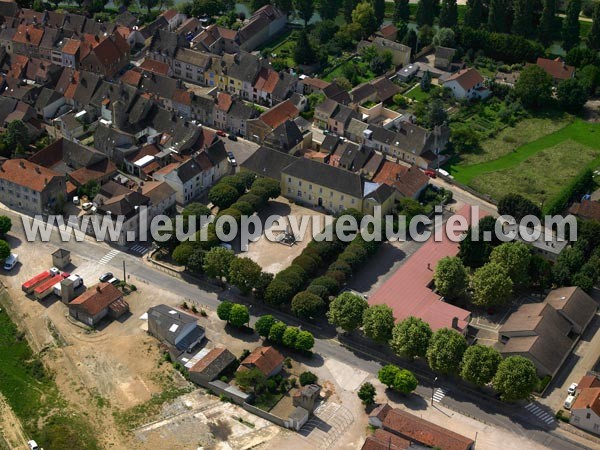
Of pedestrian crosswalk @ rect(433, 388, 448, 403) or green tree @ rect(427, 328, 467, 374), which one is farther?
pedestrian crosswalk @ rect(433, 388, 448, 403)

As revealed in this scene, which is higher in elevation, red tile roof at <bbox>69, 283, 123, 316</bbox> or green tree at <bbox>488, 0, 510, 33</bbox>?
green tree at <bbox>488, 0, 510, 33</bbox>

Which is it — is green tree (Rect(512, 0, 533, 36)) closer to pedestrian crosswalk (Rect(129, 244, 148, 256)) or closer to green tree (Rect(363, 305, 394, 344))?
green tree (Rect(363, 305, 394, 344))

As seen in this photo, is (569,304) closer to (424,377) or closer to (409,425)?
(424,377)

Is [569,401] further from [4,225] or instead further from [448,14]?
[448,14]

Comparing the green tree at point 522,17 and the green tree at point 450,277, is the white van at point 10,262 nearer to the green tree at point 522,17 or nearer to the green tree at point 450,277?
the green tree at point 450,277

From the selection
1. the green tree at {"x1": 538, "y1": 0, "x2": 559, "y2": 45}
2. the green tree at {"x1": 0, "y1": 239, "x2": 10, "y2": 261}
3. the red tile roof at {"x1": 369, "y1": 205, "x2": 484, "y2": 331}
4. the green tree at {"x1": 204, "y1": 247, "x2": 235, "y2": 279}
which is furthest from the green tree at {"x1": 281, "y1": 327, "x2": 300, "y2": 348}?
the green tree at {"x1": 538, "y1": 0, "x2": 559, "y2": 45}

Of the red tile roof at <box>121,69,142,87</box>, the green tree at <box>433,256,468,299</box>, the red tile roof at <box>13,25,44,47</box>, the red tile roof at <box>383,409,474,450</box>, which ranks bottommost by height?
the red tile roof at <box>383,409,474,450</box>

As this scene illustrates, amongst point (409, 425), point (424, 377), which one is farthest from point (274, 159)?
point (409, 425)
